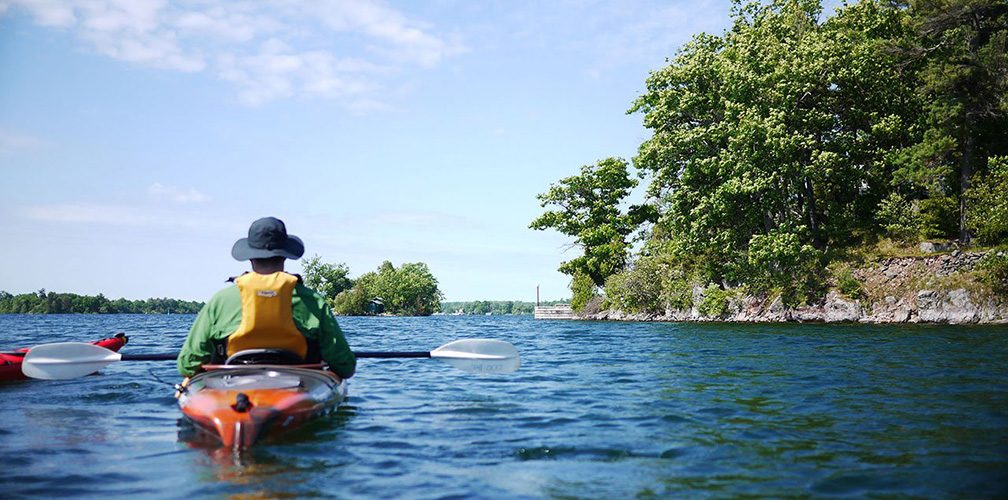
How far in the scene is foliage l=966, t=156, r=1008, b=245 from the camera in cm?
2691

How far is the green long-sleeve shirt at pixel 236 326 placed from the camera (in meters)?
6.15

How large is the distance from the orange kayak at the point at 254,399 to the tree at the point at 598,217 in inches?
1821

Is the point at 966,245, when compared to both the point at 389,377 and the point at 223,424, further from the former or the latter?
the point at 223,424

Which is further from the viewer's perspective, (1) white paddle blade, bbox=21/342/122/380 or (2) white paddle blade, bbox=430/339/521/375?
(2) white paddle blade, bbox=430/339/521/375

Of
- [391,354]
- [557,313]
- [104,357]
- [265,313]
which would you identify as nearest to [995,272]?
[391,354]

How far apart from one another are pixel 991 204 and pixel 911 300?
5.10 metres

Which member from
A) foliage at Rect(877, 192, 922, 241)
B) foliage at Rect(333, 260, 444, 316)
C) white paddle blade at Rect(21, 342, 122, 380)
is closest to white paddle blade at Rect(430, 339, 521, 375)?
white paddle blade at Rect(21, 342, 122, 380)

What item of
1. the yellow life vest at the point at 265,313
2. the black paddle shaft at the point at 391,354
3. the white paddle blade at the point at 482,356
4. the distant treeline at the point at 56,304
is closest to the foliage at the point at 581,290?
the white paddle blade at the point at 482,356

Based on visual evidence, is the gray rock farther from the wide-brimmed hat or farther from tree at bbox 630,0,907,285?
the wide-brimmed hat

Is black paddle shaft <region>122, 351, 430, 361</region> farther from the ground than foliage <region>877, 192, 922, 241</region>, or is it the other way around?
foliage <region>877, 192, 922, 241</region>

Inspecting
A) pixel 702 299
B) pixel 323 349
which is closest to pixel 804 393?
pixel 323 349

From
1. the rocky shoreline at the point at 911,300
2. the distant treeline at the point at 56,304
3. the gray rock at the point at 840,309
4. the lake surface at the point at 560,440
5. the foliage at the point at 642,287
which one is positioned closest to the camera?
the lake surface at the point at 560,440

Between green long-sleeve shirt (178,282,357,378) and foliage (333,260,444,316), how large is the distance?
328 ft

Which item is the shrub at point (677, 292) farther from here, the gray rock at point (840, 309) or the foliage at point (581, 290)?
the foliage at point (581, 290)
